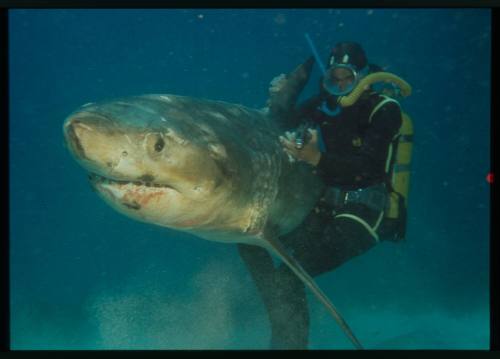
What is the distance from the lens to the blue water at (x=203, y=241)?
11.0 meters

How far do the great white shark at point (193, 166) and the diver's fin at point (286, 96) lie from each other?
59 centimetres

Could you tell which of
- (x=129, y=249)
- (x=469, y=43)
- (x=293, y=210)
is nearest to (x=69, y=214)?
(x=129, y=249)

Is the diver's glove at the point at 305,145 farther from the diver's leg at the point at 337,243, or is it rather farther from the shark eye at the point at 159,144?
the shark eye at the point at 159,144

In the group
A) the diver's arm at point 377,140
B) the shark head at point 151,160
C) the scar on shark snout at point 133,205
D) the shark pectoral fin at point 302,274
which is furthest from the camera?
the diver's arm at point 377,140

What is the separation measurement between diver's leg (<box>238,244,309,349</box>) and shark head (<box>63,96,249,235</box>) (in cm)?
204

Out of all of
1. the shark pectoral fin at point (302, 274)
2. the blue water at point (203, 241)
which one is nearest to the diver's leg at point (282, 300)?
the blue water at point (203, 241)

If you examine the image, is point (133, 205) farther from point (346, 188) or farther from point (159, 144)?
point (346, 188)

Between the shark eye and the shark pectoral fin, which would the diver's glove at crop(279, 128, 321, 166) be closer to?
the shark pectoral fin

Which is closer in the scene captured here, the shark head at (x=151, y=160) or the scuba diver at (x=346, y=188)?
the shark head at (x=151, y=160)

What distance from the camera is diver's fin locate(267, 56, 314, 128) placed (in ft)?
17.0

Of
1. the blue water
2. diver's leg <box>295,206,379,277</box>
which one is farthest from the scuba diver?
the blue water

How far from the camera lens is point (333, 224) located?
4508mm
